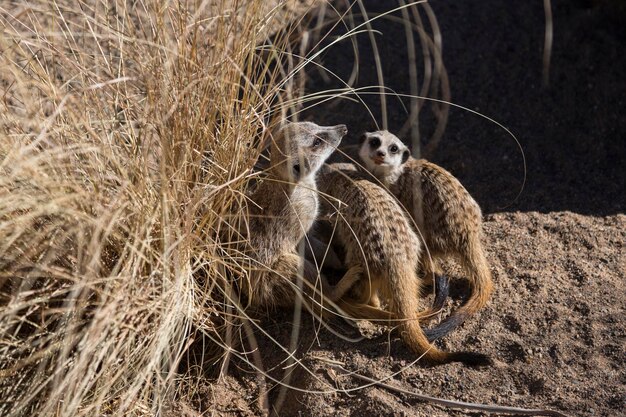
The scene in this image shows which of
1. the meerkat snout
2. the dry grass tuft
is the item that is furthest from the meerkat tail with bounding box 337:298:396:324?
the meerkat snout

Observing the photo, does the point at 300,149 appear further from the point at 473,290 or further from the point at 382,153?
the point at 473,290

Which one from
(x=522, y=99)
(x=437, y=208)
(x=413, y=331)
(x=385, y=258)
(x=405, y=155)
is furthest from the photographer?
(x=522, y=99)

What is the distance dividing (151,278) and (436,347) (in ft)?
3.13

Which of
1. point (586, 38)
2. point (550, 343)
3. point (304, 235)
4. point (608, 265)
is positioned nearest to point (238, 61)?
point (304, 235)

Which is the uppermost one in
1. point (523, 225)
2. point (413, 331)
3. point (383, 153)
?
point (383, 153)

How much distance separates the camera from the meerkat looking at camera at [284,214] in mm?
2537

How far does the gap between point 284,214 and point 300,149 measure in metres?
0.23

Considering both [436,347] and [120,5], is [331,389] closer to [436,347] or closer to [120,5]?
[436,347]

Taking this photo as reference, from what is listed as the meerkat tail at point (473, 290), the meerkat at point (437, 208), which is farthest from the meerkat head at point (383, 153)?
the meerkat tail at point (473, 290)

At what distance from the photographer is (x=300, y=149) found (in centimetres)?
254

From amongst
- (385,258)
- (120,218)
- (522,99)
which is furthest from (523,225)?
(120,218)

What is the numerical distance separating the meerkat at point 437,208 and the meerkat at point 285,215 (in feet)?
0.95

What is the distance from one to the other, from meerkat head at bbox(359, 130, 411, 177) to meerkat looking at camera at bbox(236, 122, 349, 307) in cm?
23

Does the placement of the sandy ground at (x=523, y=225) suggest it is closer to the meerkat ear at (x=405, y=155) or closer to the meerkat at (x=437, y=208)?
the meerkat at (x=437, y=208)
